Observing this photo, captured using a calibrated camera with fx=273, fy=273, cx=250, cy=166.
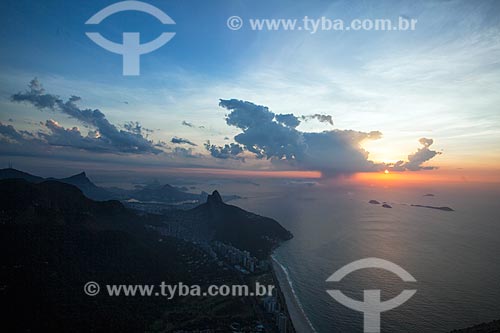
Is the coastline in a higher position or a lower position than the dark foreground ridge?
lower

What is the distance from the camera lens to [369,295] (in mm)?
43812

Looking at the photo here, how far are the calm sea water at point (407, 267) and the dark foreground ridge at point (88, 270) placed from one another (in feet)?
40.4

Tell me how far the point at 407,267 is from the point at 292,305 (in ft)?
105

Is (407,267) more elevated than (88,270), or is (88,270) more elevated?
(88,270)

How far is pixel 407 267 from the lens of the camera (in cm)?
5881

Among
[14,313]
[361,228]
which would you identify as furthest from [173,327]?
[361,228]

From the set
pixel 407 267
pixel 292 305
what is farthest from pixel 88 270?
pixel 407 267

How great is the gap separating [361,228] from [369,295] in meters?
60.1

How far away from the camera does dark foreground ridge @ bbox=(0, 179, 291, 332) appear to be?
32.6 meters

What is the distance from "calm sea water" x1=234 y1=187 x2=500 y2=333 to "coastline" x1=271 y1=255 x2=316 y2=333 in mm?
1161

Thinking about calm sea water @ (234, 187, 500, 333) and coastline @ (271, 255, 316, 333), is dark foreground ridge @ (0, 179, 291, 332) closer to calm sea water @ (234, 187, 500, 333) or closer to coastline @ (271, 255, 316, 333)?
coastline @ (271, 255, 316, 333)

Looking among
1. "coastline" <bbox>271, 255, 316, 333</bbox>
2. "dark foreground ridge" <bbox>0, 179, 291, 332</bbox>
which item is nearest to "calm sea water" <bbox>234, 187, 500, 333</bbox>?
"coastline" <bbox>271, 255, 316, 333</bbox>

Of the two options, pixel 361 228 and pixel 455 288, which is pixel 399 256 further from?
pixel 361 228

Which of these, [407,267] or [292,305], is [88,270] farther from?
[407,267]
